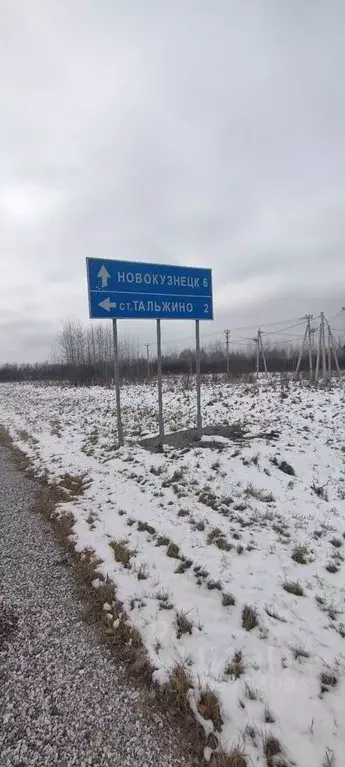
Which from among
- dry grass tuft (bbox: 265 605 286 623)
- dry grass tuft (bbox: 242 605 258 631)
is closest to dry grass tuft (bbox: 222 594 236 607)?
dry grass tuft (bbox: 242 605 258 631)

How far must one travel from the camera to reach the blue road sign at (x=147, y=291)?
8.73 meters

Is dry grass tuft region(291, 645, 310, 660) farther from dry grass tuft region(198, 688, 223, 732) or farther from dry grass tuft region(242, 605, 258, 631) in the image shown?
dry grass tuft region(198, 688, 223, 732)

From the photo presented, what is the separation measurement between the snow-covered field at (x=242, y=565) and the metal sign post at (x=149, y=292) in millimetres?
2199

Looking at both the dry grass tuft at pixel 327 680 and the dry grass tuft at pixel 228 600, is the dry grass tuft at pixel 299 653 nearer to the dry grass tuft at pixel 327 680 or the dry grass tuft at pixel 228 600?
the dry grass tuft at pixel 327 680

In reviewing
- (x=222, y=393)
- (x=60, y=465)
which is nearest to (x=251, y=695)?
(x=60, y=465)

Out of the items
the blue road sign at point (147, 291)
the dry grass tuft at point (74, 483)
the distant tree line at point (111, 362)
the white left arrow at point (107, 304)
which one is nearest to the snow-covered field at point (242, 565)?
the dry grass tuft at point (74, 483)

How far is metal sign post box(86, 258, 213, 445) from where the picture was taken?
8.74m

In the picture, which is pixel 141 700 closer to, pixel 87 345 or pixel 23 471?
pixel 23 471

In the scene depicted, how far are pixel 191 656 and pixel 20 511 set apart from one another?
162 inches

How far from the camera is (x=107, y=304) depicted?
8797 mm

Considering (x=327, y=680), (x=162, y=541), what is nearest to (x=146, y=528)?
(x=162, y=541)

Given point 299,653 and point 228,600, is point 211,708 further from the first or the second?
point 228,600

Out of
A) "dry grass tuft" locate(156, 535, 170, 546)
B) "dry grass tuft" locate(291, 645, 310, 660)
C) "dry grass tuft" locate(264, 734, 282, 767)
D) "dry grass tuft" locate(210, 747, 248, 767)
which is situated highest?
"dry grass tuft" locate(156, 535, 170, 546)

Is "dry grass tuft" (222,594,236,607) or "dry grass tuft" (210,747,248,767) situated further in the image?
"dry grass tuft" (222,594,236,607)
